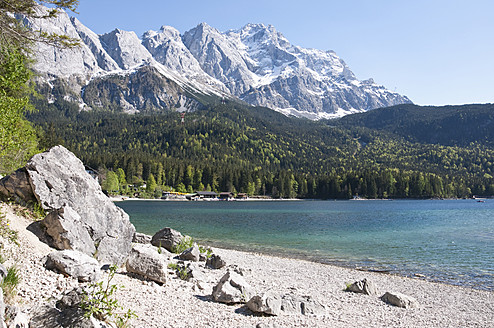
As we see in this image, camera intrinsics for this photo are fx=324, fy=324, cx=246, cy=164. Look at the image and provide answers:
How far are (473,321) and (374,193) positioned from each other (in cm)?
19489

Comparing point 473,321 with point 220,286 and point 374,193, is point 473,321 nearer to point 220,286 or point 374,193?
point 220,286

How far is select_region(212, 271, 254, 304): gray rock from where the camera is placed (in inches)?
452

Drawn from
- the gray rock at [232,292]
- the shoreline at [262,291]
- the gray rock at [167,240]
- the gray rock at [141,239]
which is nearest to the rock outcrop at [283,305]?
the shoreline at [262,291]

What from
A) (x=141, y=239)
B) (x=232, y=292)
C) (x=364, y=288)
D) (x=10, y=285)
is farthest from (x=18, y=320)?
(x=141, y=239)

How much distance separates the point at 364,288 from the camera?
15695 millimetres

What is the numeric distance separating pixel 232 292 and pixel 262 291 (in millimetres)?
2519

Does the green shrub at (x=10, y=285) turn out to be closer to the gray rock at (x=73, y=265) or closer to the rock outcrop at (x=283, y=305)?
the gray rock at (x=73, y=265)

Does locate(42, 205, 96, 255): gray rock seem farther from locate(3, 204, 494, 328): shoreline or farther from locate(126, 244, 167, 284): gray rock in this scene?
locate(126, 244, 167, 284): gray rock

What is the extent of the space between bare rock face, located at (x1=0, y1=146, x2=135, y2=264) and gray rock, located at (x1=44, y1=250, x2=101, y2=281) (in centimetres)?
227

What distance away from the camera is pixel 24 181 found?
13656 mm

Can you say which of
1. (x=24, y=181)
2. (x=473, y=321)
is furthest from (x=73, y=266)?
(x=473, y=321)

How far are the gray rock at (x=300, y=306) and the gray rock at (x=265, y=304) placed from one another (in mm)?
393

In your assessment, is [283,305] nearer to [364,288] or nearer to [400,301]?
[400,301]

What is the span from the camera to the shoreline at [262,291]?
9344 mm
